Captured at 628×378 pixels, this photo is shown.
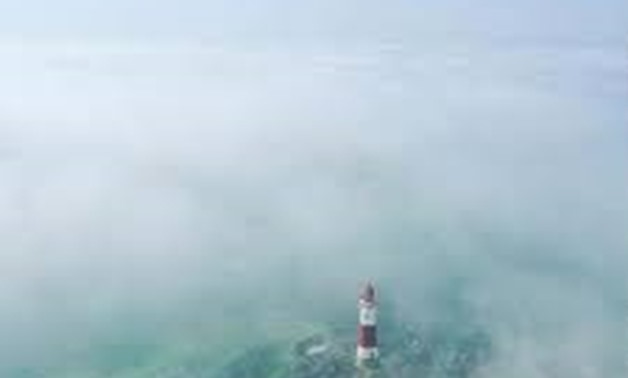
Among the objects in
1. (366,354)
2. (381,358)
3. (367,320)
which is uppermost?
(367,320)

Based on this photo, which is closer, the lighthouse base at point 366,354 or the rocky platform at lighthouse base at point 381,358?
the lighthouse base at point 366,354

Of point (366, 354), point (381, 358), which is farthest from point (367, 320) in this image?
point (381, 358)

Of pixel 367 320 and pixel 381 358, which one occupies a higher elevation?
pixel 367 320

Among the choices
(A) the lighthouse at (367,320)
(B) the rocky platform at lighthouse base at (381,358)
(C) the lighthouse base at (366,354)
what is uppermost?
(A) the lighthouse at (367,320)

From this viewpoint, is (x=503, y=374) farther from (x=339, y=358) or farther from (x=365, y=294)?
(x=365, y=294)

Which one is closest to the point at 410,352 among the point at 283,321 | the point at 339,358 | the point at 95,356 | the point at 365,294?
the point at 339,358

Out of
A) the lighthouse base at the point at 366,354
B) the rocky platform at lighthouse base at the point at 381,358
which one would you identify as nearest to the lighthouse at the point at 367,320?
the lighthouse base at the point at 366,354

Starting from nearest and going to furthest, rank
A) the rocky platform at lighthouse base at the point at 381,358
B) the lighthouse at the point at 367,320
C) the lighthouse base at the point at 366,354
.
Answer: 1. the lighthouse at the point at 367,320
2. the lighthouse base at the point at 366,354
3. the rocky platform at lighthouse base at the point at 381,358

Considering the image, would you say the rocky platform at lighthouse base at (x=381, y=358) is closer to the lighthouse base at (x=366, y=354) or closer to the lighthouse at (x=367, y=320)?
the lighthouse base at (x=366, y=354)

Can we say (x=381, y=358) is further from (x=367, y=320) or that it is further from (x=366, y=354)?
(x=367, y=320)

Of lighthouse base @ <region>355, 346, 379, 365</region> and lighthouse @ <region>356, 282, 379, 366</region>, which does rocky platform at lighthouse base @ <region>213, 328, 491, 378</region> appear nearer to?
lighthouse base @ <region>355, 346, 379, 365</region>

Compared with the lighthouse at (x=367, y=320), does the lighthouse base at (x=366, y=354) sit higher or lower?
lower
